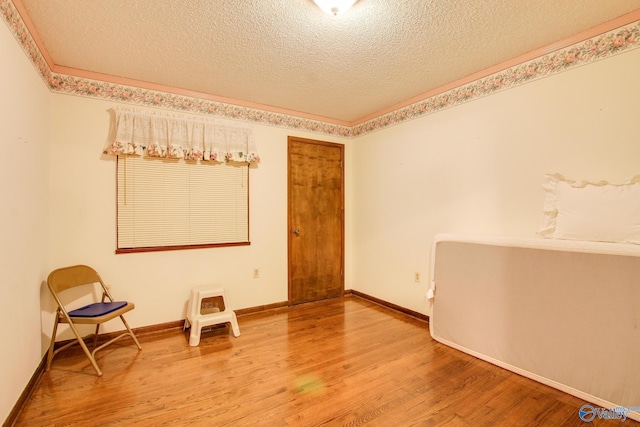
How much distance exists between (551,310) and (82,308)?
11.4ft

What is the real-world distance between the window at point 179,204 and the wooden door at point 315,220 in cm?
68

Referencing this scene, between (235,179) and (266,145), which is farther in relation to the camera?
(266,145)

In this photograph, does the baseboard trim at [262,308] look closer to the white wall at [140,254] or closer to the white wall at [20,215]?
the white wall at [140,254]

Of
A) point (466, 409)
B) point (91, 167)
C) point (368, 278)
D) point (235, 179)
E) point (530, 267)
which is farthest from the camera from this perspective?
point (368, 278)

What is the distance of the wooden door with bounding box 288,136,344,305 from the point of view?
3.71m

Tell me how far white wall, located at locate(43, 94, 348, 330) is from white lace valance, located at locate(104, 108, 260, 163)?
17 centimetres

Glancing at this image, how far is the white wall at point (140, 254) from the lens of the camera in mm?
2506

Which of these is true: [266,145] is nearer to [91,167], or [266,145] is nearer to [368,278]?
[91,167]

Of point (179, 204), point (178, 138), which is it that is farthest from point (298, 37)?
point (179, 204)

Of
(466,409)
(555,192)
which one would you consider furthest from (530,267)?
(466,409)

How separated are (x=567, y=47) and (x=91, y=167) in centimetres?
395

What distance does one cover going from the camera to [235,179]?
3266mm

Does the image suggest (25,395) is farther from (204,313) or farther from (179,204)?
(179,204)

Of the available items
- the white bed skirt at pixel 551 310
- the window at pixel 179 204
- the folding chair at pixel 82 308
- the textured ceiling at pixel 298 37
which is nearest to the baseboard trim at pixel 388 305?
the white bed skirt at pixel 551 310
